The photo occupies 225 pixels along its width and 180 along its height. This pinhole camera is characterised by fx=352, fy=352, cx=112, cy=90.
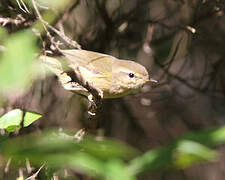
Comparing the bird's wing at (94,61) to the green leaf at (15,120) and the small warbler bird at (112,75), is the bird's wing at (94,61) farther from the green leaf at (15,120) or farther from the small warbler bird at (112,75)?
the green leaf at (15,120)

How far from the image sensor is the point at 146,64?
464 centimetres

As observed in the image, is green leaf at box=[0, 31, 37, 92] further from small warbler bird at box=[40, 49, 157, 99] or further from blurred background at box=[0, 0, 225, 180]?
small warbler bird at box=[40, 49, 157, 99]

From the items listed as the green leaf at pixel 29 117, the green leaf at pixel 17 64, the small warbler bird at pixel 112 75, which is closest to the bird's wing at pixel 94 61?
the small warbler bird at pixel 112 75

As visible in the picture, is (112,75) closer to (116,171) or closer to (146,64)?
(146,64)

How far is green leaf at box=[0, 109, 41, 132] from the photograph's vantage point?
4.54 ft

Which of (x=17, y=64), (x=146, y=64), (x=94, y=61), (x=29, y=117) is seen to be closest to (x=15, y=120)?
(x=29, y=117)

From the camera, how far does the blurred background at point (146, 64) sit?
325cm

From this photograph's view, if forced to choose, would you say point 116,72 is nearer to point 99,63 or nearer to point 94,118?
point 99,63

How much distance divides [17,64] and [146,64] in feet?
13.5

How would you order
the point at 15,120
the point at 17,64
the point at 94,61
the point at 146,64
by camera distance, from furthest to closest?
the point at 146,64 → the point at 94,61 → the point at 15,120 → the point at 17,64

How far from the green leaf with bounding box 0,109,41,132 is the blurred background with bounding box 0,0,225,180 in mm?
796

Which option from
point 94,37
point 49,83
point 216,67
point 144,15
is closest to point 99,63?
point 94,37

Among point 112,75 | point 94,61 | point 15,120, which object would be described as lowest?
point 15,120

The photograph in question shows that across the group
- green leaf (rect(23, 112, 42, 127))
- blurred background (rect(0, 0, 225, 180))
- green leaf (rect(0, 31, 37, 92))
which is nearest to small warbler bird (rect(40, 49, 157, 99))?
blurred background (rect(0, 0, 225, 180))
